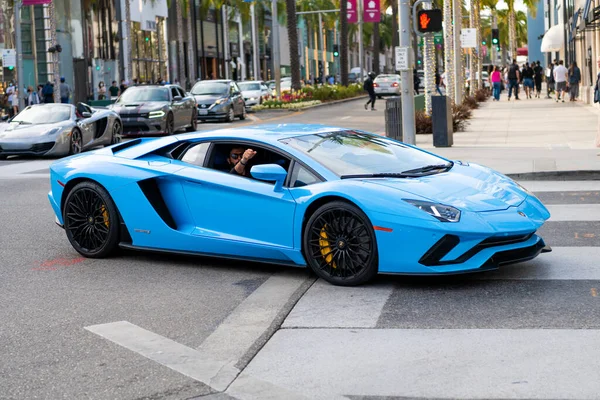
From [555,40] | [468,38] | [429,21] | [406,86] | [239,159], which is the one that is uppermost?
[555,40]

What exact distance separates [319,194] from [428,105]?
21.5 m

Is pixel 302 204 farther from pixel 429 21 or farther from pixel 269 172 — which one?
pixel 429 21

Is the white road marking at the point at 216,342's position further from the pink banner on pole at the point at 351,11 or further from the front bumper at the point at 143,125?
the pink banner on pole at the point at 351,11

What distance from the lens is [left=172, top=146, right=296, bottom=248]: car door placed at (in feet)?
25.3

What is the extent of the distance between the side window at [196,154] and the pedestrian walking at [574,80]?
3467 cm

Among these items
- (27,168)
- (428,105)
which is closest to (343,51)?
(428,105)

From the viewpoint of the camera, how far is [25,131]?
2233cm

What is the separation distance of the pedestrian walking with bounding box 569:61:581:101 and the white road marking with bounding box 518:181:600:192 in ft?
91.8

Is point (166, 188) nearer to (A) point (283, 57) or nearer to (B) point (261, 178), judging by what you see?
(B) point (261, 178)

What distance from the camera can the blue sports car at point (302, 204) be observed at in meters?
7.10

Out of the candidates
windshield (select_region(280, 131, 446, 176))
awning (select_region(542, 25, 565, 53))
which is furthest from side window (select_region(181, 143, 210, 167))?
awning (select_region(542, 25, 565, 53))

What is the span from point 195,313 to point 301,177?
57.7 inches

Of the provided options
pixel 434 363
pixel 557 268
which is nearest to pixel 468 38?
pixel 557 268

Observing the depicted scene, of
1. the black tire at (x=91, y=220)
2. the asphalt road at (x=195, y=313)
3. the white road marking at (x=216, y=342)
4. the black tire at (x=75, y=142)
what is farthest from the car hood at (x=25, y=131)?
the white road marking at (x=216, y=342)
